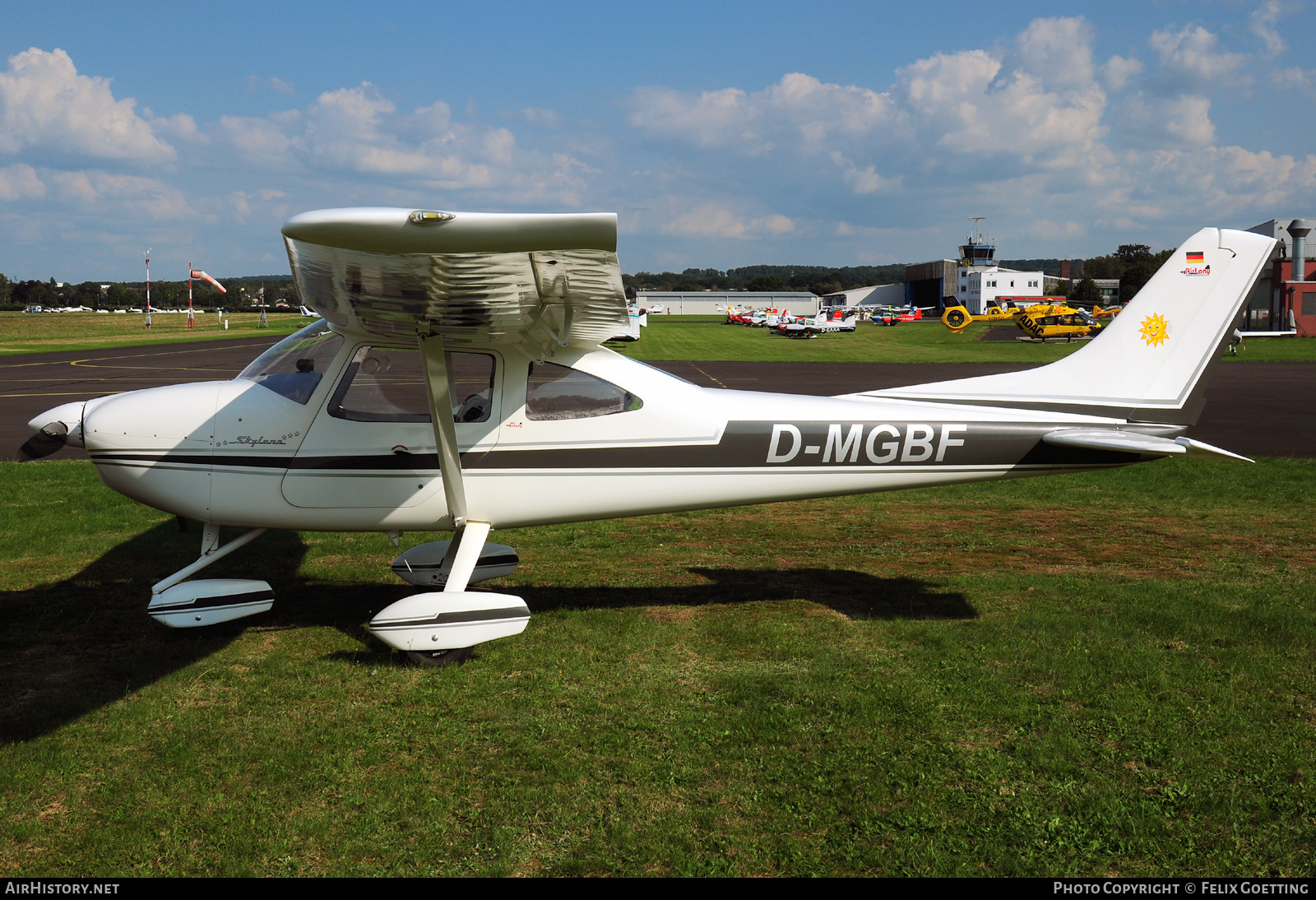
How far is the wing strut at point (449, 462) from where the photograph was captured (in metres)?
4.87

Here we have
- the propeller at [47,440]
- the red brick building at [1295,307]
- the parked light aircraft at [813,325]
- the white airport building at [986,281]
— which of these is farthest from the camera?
the white airport building at [986,281]

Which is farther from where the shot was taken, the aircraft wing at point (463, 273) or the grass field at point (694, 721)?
the grass field at point (694, 721)

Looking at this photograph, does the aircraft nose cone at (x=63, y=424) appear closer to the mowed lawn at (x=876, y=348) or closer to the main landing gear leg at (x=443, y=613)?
the main landing gear leg at (x=443, y=613)

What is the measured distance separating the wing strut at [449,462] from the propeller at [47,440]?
2.20 meters

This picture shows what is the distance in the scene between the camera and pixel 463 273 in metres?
3.95

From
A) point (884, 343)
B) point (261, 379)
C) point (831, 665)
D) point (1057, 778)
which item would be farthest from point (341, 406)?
point (884, 343)

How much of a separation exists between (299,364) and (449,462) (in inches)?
47.6

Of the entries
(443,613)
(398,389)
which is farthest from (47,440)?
(443,613)

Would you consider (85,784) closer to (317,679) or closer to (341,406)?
(317,679)

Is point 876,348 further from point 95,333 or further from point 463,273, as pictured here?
point 95,333

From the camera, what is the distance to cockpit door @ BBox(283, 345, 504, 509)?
5.41 metres

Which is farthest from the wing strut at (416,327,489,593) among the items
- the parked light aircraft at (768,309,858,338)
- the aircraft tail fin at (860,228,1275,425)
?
the parked light aircraft at (768,309,858,338)

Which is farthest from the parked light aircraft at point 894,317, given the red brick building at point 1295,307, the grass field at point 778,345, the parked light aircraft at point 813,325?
the red brick building at point 1295,307

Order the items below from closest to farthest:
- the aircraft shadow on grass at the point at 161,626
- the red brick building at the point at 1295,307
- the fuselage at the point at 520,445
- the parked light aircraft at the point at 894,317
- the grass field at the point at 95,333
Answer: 1. the aircraft shadow on grass at the point at 161,626
2. the fuselage at the point at 520,445
3. the grass field at the point at 95,333
4. the red brick building at the point at 1295,307
5. the parked light aircraft at the point at 894,317
